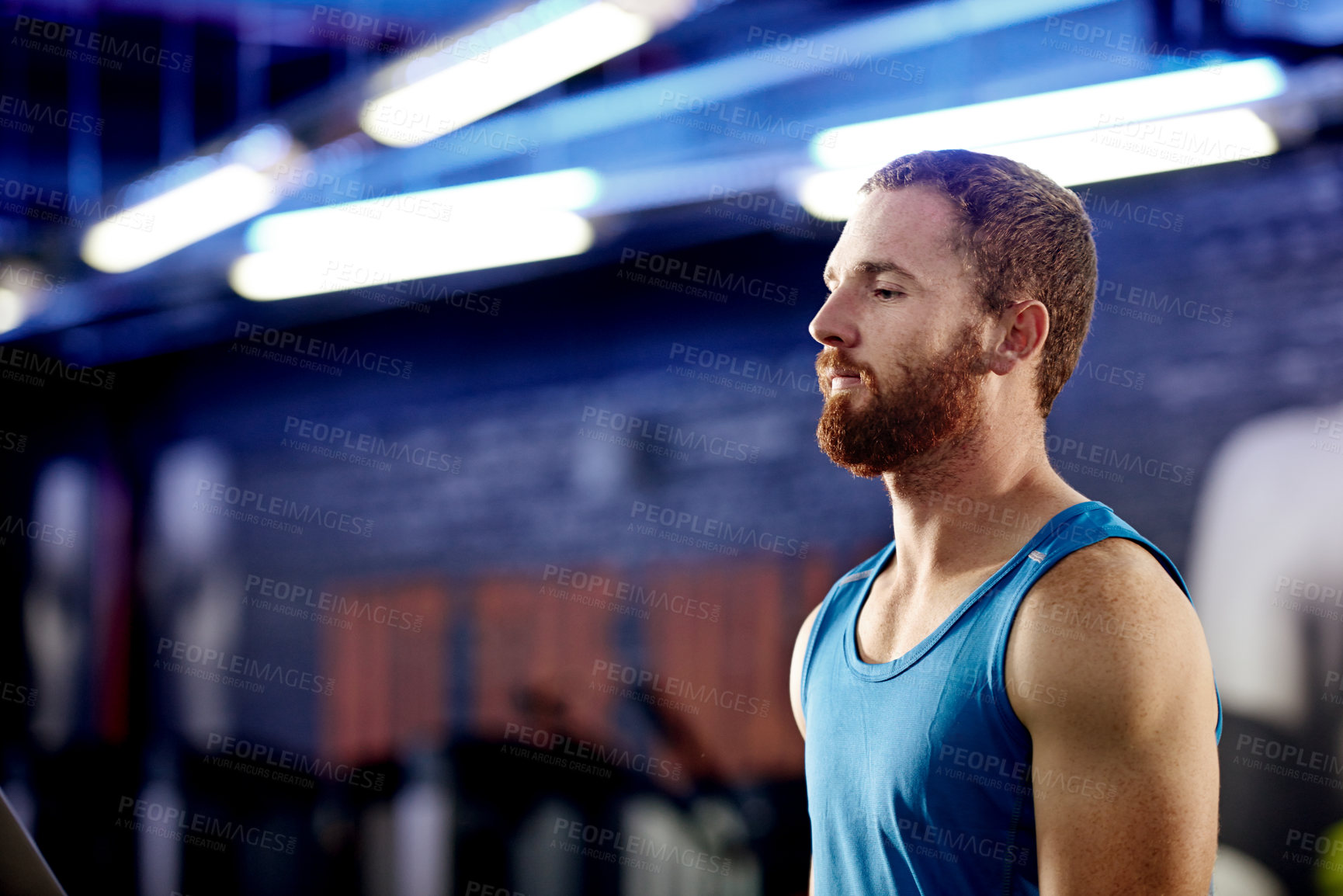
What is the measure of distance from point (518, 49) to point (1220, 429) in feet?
8.42

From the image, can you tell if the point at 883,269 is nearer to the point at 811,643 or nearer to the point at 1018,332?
the point at 1018,332

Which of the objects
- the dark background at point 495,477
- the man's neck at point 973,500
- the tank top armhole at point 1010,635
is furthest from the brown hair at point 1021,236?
the dark background at point 495,477

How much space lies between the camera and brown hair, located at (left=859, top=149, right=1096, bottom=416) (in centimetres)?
115

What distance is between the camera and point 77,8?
536cm

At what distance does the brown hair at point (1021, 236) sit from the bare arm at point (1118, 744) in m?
0.38

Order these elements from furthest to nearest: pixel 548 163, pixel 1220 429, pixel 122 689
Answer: pixel 122 689 → pixel 548 163 → pixel 1220 429

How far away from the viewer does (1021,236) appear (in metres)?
1.16

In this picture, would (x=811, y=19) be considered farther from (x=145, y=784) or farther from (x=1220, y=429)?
(x=145, y=784)

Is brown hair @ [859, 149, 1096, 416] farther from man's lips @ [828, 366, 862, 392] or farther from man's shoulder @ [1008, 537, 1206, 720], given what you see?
man's shoulder @ [1008, 537, 1206, 720]

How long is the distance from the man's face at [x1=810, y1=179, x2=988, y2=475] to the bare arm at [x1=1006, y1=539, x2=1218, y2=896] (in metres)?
0.28

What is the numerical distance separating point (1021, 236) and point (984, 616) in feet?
1.58

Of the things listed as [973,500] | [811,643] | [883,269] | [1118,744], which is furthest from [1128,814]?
[883,269]

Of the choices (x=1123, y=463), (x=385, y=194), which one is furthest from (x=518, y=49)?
(x=1123, y=463)

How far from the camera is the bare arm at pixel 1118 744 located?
885mm
